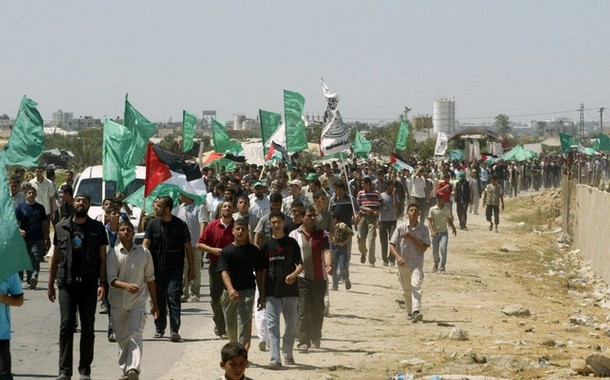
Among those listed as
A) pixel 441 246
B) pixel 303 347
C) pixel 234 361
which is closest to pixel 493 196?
pixel 441 246

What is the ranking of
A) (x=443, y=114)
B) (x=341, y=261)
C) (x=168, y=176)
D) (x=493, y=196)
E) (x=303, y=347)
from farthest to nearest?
(x=443, y=114)
(x=493, y=196)
(x=341, y=261)
(x=168, y=176)
(x=303, y=347)

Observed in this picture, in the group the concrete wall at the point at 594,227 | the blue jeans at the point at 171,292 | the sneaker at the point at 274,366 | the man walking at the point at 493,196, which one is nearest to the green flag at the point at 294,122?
the man walking at the point at 493,196

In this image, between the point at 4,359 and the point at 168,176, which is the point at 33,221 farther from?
the point at 4,359

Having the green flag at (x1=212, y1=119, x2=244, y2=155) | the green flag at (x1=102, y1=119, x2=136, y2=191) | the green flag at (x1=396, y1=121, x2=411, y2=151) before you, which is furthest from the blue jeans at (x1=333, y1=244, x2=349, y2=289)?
the green flag at (x1=396, y1=121, x2=411, y2=151)

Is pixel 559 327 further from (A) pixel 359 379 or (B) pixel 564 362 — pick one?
(A) pixel 359 379

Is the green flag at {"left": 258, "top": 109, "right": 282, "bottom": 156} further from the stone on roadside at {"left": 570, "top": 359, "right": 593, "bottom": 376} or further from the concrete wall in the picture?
the stone on roadside at {"left": 570, "top": 359, "right": 593, "bottom": 376}

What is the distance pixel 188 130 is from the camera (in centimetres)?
3691

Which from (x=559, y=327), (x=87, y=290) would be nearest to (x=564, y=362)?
(x=559, y=327)

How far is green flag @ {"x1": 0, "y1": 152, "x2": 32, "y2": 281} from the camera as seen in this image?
7.53 metres

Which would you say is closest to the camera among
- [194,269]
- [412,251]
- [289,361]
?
[289,361]

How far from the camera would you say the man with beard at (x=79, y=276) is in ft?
35.8

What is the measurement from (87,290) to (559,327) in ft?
24.3

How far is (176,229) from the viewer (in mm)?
13375

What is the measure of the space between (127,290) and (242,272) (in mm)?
1172
